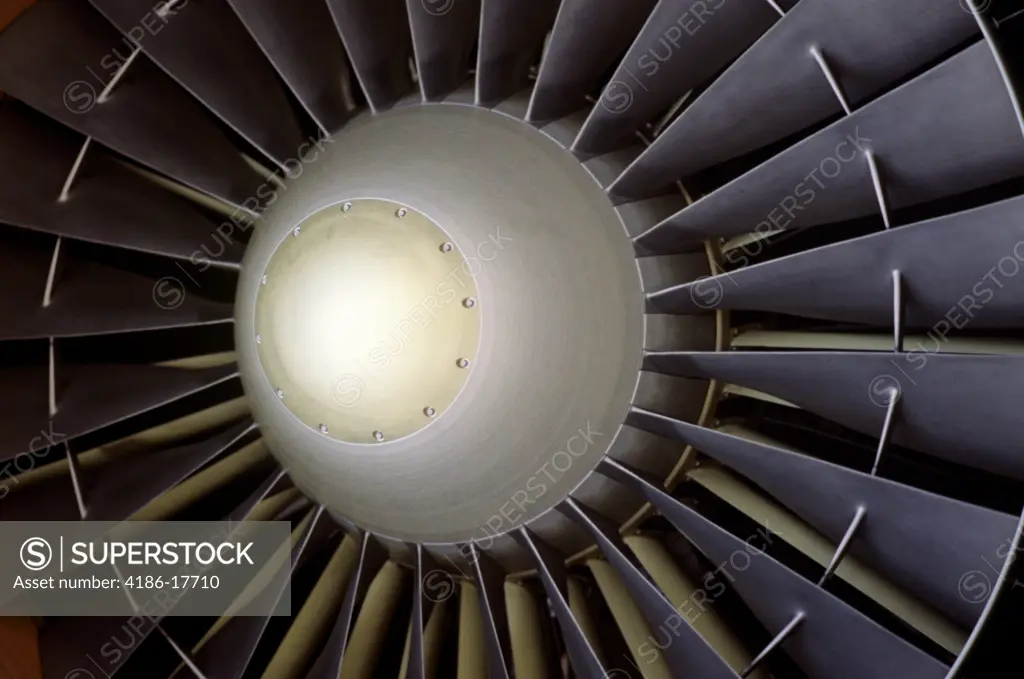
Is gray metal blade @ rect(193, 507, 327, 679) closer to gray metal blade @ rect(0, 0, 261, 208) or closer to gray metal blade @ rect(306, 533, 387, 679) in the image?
gray metal blade @ rect(306, 533, 387, 679)

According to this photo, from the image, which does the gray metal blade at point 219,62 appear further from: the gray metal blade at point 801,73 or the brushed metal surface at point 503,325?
the gray metal blade at point 801,73

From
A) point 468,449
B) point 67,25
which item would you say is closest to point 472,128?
point 468,449

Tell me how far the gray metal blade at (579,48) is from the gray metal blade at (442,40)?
16 centimetres

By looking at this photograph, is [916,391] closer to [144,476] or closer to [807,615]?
[807,615]

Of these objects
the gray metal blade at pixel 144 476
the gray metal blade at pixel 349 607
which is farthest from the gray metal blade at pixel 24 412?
the gray metal blade at pixel 349 607

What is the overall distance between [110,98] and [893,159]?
1.20 meters

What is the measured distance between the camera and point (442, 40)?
4.52 ft

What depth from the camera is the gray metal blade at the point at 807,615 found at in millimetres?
1033

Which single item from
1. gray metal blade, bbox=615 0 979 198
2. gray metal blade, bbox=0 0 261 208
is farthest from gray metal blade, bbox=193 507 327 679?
gray metal blade, bbox=615 0 979 198

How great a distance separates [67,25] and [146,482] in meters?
0.76

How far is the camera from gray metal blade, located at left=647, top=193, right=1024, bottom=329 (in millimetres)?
947

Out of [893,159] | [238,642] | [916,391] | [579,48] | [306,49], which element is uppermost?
[306,49]

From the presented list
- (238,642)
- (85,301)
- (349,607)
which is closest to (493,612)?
(349,607)

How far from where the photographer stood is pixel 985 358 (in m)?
0.96
